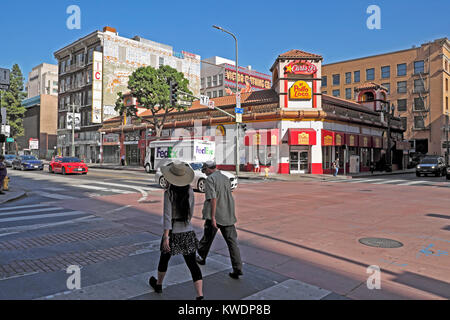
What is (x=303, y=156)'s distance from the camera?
31.0 meters

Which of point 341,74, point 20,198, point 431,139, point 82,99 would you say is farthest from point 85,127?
point 431,139

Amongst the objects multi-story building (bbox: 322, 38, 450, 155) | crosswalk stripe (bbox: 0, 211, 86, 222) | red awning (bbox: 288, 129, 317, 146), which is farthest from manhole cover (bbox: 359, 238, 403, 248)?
multi-story building (bbox: 322, 38, 450, 155)

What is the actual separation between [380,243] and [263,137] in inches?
966

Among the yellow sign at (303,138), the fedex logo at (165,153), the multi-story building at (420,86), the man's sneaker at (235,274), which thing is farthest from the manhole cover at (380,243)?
the multi-story building at (420,86)

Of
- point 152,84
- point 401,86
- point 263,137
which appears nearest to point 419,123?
point 401,86

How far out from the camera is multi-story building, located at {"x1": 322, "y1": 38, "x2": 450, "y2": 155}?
174ft

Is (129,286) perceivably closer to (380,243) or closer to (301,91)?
(380,243)

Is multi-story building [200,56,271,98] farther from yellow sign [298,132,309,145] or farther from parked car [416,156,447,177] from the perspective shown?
parked car [416,156,447,177]

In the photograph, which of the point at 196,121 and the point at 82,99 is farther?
the point at 82,99

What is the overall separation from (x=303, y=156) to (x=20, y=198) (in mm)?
23993

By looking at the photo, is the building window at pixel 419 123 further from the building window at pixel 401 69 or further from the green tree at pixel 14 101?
the green tree at pixel 14 101

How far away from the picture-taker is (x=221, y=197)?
4.89 meters

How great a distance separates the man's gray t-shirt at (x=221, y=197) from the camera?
4.84 meters
